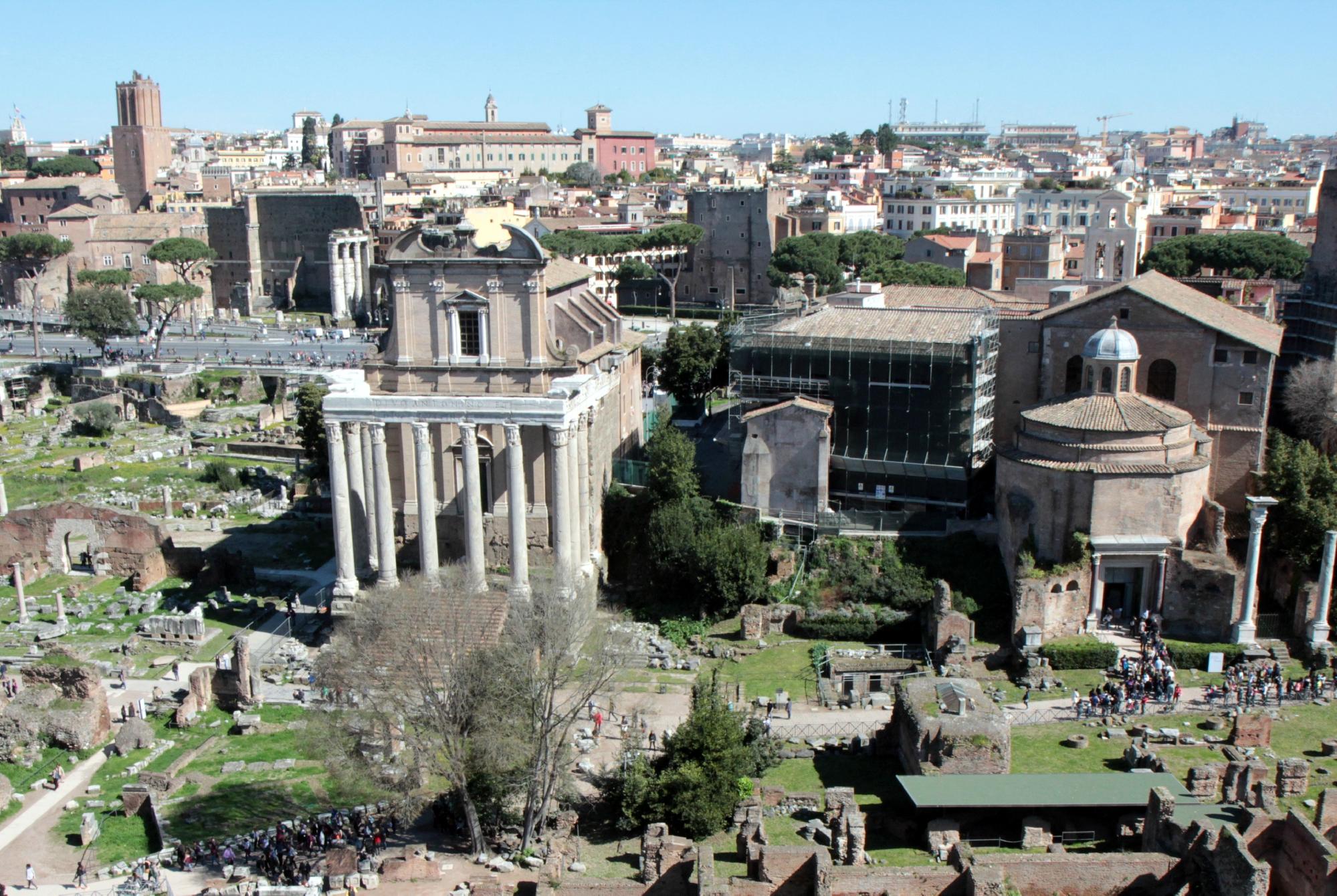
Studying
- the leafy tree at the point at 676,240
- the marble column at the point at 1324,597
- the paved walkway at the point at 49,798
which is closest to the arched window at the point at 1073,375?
the marble column at the point at 1324,597

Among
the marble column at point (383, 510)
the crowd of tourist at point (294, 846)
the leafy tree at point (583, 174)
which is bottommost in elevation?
the crowd of tourist at point (294, 846)

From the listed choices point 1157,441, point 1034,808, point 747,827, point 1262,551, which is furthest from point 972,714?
point 1262,551

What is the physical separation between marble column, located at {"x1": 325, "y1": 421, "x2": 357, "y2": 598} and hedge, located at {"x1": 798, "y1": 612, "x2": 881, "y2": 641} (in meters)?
12.6

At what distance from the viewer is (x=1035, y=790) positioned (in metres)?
Result: 23.1

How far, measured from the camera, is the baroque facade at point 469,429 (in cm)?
3244

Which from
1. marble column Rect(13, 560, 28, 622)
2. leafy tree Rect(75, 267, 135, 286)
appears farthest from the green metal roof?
leafy tree Rect(75, 267, 135, 286)

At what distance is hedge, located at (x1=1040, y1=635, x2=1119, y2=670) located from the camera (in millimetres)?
30609

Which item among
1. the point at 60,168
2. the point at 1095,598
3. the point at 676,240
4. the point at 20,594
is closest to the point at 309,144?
the point at 60,168

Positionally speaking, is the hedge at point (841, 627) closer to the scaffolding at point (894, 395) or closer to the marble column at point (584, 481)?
the scaffolding at point (894, 395)

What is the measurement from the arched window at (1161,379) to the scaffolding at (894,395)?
4.64 meters

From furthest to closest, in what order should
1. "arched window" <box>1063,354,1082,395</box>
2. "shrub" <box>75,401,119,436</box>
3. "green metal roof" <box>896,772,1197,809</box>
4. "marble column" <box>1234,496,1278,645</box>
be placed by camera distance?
1. "shrub" <box>75,401,119,436</box>
2. "arched window" <box>1063,354,1082,395</box>
3. "marble column" <box>1234,496,1278,645</box>
4. "green metal roof" <box>896,772,1197,809</box>

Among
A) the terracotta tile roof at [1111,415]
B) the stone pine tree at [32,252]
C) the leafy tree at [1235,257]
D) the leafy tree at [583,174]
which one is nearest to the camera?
the terracotta tile roof at [1111,415]

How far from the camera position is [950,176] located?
119000 millimetres

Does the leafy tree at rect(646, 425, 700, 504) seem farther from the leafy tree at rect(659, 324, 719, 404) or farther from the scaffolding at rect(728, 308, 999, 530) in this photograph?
the leafy tree at rect(659, 324, 719, 404)
